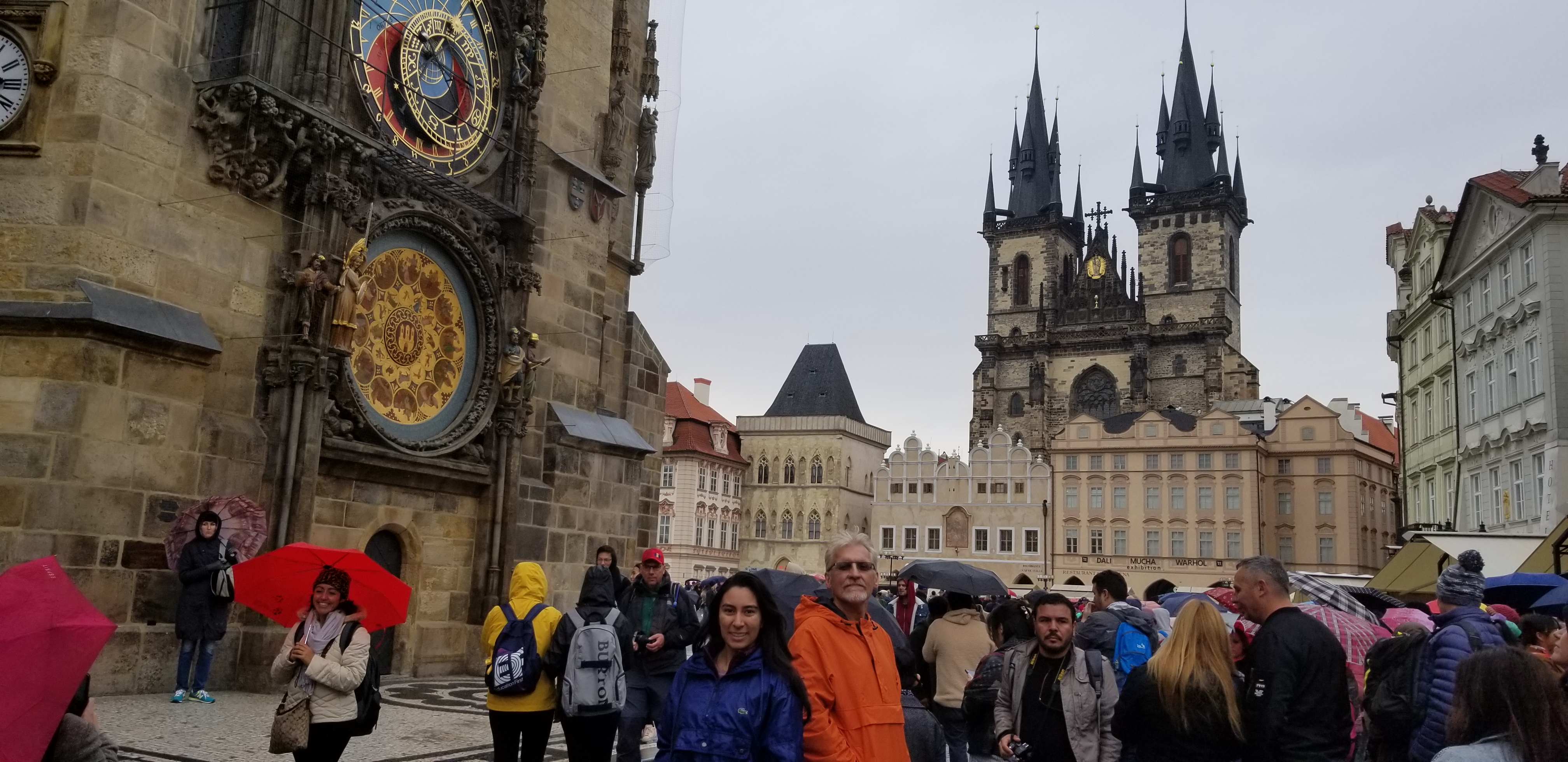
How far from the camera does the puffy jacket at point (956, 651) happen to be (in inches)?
262

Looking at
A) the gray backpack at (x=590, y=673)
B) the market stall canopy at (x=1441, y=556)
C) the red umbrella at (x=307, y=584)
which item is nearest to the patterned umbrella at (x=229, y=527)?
the red umbrella at (x=307, y=584)

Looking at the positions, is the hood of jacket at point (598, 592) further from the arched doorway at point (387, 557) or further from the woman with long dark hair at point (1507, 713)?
the arched doorway at point (387, 557)

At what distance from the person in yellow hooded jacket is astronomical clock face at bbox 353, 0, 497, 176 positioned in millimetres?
7475

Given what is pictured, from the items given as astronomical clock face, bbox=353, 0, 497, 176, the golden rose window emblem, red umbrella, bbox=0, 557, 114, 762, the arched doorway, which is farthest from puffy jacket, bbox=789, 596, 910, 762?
astronomical clock face, bbox=353, 0, 497, 176

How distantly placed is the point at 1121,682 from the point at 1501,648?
2620mm

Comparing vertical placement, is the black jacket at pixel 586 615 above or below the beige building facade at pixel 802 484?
below

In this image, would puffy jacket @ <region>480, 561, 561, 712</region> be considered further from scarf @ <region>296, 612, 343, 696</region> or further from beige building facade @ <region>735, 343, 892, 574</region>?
beige building facade @ <region>735, 343, 892, 574</region>

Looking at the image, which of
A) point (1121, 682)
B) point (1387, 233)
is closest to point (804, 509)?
point (1387, 233)

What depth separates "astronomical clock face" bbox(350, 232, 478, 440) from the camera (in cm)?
1205

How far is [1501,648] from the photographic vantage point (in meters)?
3.31

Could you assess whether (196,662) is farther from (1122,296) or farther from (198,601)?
(1122,296)

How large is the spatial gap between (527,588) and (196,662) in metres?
4.82

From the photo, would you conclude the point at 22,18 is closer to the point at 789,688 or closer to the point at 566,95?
the point at 566,95

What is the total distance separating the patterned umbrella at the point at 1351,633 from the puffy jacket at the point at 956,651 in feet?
5.68
